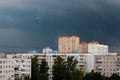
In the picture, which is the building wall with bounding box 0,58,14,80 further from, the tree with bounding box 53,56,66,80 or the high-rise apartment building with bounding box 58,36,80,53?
the high-rise apartment building with bounding box 58,36,80,53

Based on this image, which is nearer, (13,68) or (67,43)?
(13,68)

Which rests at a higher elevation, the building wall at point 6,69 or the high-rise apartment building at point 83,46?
the high-rise apartment building at point 83,46

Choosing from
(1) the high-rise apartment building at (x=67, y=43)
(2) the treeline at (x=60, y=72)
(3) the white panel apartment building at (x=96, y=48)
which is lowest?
(2) the treeline at (x=60, y=72)

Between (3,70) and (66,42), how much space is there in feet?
142

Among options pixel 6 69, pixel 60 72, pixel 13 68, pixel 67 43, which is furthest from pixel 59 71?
pixel 67 43

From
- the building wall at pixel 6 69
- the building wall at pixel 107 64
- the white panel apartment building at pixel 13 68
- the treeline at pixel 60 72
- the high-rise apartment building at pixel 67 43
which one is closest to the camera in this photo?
the building wall at pixel 6 69

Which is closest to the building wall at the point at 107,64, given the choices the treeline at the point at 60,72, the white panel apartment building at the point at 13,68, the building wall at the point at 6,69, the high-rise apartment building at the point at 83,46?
the treeline at the point at 60,72

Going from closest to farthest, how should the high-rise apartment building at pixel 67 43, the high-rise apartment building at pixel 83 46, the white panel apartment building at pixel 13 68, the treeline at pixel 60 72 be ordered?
1. the white panel apartment building at pixel 13 68
2. the treeline at pixel 60 72
3. the high-rise apartment building at pixel 67 43
4. the high-rise apartment building at pixel 83 46

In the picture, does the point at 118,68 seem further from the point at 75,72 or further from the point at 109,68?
the point at 75,72

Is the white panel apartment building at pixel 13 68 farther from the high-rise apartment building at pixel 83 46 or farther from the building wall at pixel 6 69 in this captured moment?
the high-rise apartment building at pixel 83 46

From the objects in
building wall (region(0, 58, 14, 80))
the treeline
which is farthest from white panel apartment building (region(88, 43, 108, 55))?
building wall (region(0, 58, 14, 80))

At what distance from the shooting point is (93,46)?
9081 cm

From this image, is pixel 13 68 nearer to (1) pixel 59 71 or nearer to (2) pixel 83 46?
(1) pixel 59 71

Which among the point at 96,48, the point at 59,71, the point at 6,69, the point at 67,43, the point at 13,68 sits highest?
the point at 67,43
